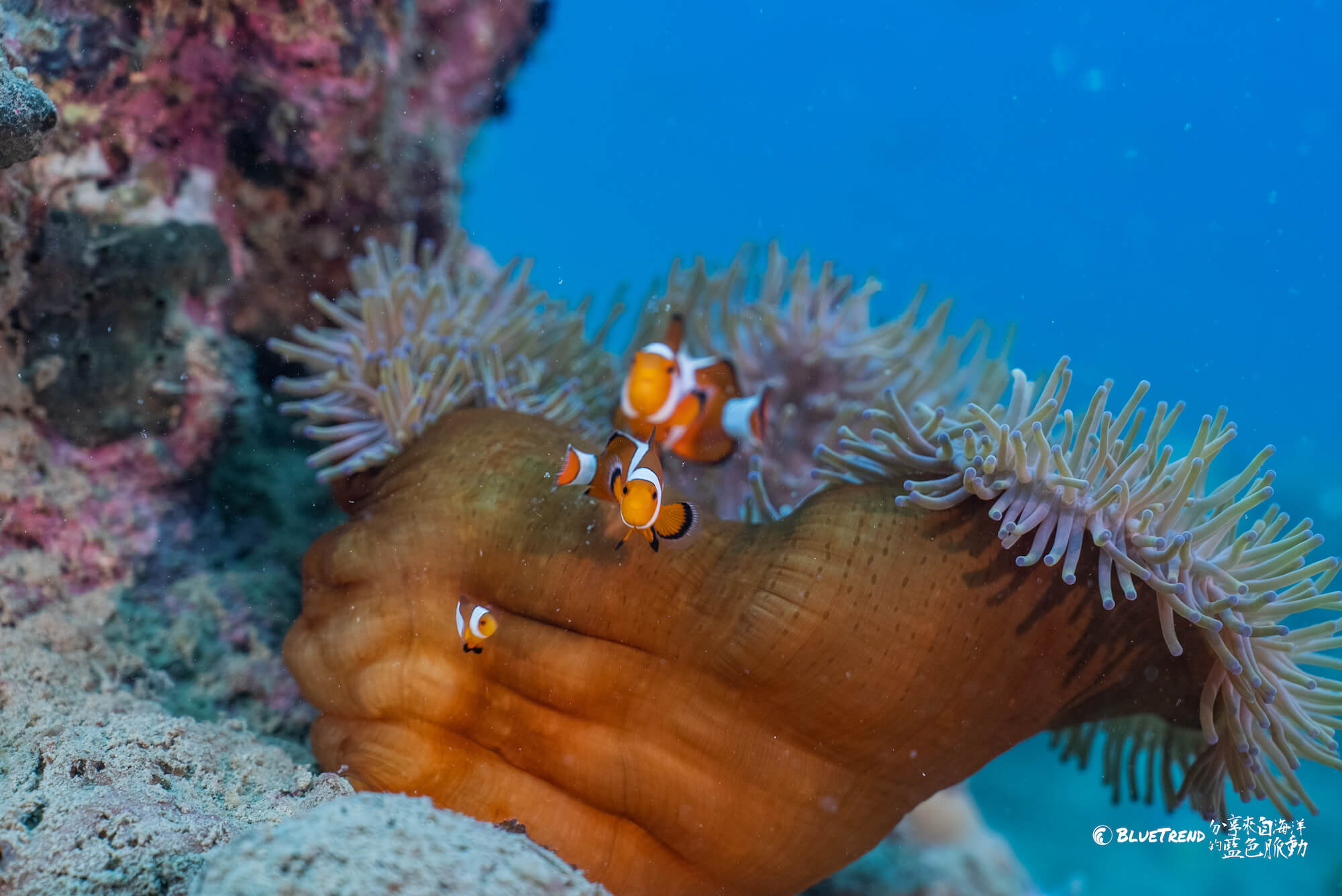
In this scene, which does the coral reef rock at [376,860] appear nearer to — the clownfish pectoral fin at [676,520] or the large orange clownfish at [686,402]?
the clownfish pectoral fin at [676,520]

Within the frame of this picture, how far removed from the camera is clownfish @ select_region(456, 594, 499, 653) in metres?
1.72

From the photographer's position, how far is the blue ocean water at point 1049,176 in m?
6.20

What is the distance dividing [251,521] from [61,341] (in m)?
0.72

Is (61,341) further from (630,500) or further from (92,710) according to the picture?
(630,500)

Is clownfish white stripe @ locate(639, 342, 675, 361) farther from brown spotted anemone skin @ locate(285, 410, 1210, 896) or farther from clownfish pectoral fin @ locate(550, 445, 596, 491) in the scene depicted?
clownfish pectoral fin @ locate(550, 445, 596, 491)

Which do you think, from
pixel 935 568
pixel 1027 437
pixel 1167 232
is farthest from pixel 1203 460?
pixel 1167 232

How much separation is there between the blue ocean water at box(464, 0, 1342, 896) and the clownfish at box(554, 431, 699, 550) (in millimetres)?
1433

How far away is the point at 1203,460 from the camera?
1545mm

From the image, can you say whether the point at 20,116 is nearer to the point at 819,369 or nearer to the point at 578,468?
the point at 578,468

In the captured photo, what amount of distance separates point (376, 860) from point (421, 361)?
4.75 feet

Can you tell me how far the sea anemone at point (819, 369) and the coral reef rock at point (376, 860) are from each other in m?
1.41

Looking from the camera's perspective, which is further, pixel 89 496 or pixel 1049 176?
pixel 1049 176

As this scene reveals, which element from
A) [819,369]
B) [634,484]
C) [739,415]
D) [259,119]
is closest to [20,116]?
[259,119]

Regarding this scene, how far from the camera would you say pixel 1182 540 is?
142cm
